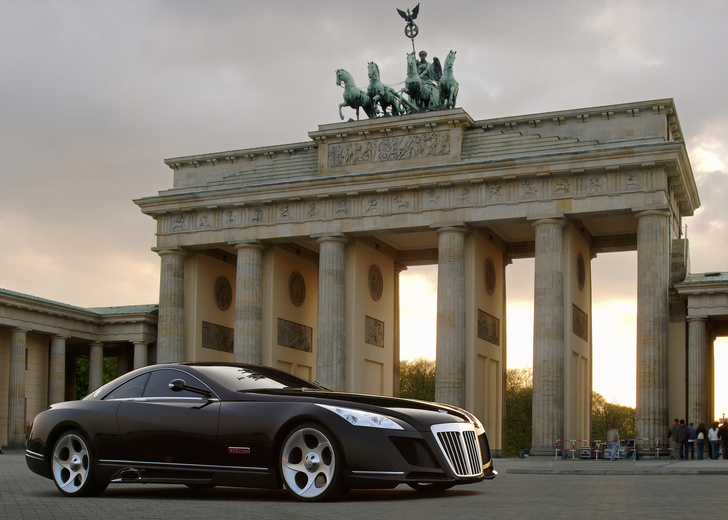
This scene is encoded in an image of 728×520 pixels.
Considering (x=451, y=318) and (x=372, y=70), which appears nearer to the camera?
(x=451, y=318)

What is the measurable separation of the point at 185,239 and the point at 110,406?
127 ft

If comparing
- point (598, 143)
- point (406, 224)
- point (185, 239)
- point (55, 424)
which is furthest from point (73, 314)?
point (55, 424)

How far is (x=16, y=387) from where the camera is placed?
161ft

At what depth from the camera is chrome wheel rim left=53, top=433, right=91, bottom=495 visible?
12312 millimetres

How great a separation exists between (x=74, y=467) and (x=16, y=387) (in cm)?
3923

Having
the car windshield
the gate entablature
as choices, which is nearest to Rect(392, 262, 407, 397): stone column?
the gate entablature

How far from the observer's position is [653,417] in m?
39.7

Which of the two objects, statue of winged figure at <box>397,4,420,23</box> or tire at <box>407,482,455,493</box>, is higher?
statue of winged figure at <box>397,4,420,23</box>

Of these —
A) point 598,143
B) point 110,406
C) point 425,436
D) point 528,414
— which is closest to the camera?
point 425,436

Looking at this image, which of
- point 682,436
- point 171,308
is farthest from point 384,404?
point 171,308

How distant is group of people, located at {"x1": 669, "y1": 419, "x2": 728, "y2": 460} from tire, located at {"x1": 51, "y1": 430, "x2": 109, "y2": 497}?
86.7ft

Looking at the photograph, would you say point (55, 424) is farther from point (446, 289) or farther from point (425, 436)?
point (446, 289)

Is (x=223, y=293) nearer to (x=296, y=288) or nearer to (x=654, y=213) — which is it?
(x=296, y=288)

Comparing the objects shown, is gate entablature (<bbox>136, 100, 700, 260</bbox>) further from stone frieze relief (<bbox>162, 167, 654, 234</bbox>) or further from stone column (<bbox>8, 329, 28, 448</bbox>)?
stone column (<bbox>8, 329, 28, 448</bbox>)
